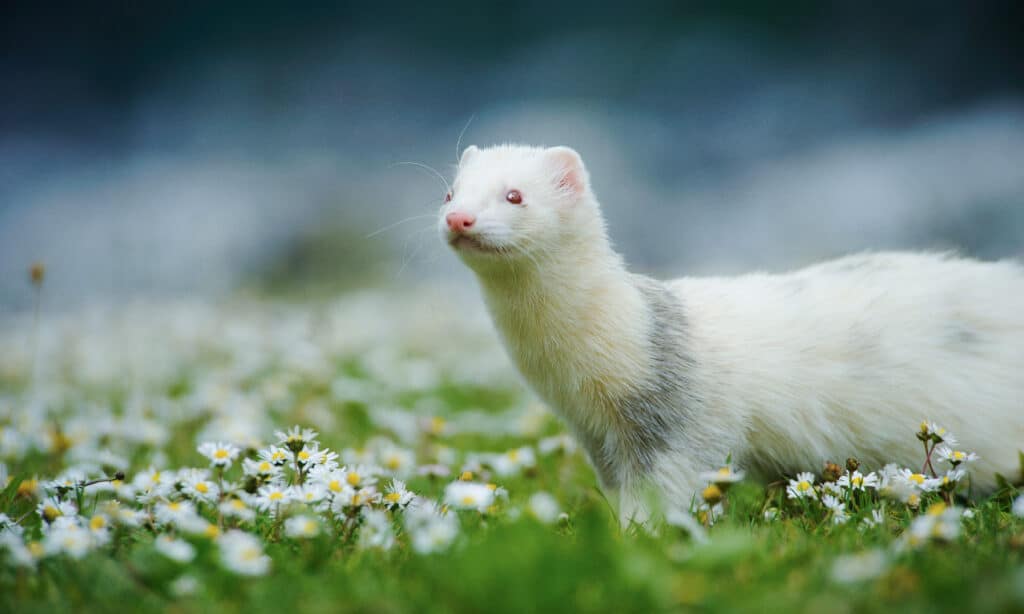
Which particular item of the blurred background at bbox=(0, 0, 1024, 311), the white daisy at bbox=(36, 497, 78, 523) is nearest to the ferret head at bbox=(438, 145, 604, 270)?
the white daisy at bbox=(36, 497, 78, 523)

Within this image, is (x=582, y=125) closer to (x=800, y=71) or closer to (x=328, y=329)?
(x=800, y=71)

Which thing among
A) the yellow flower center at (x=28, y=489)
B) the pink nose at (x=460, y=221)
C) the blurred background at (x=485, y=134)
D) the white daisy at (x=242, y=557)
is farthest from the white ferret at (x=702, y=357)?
the blurred background at (x=485, y=134)

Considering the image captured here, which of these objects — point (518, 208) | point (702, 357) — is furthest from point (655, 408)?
point (518, 208)

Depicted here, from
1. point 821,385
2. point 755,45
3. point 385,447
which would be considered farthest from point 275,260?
point 821,385

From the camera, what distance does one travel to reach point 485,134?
11969mm

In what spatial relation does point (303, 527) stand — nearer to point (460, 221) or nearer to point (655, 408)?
point (460, 221)

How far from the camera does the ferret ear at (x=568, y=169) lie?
11.8ft

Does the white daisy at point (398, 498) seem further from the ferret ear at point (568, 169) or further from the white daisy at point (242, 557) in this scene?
the ferret ear at point (568, 169)

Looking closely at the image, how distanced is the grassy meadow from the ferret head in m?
0.96

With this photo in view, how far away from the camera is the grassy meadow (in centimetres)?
199

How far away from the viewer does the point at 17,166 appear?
10.2 m

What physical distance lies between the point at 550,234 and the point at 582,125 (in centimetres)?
864

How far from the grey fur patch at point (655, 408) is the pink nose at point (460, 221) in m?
0.89

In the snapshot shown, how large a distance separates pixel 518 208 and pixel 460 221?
0.29m
